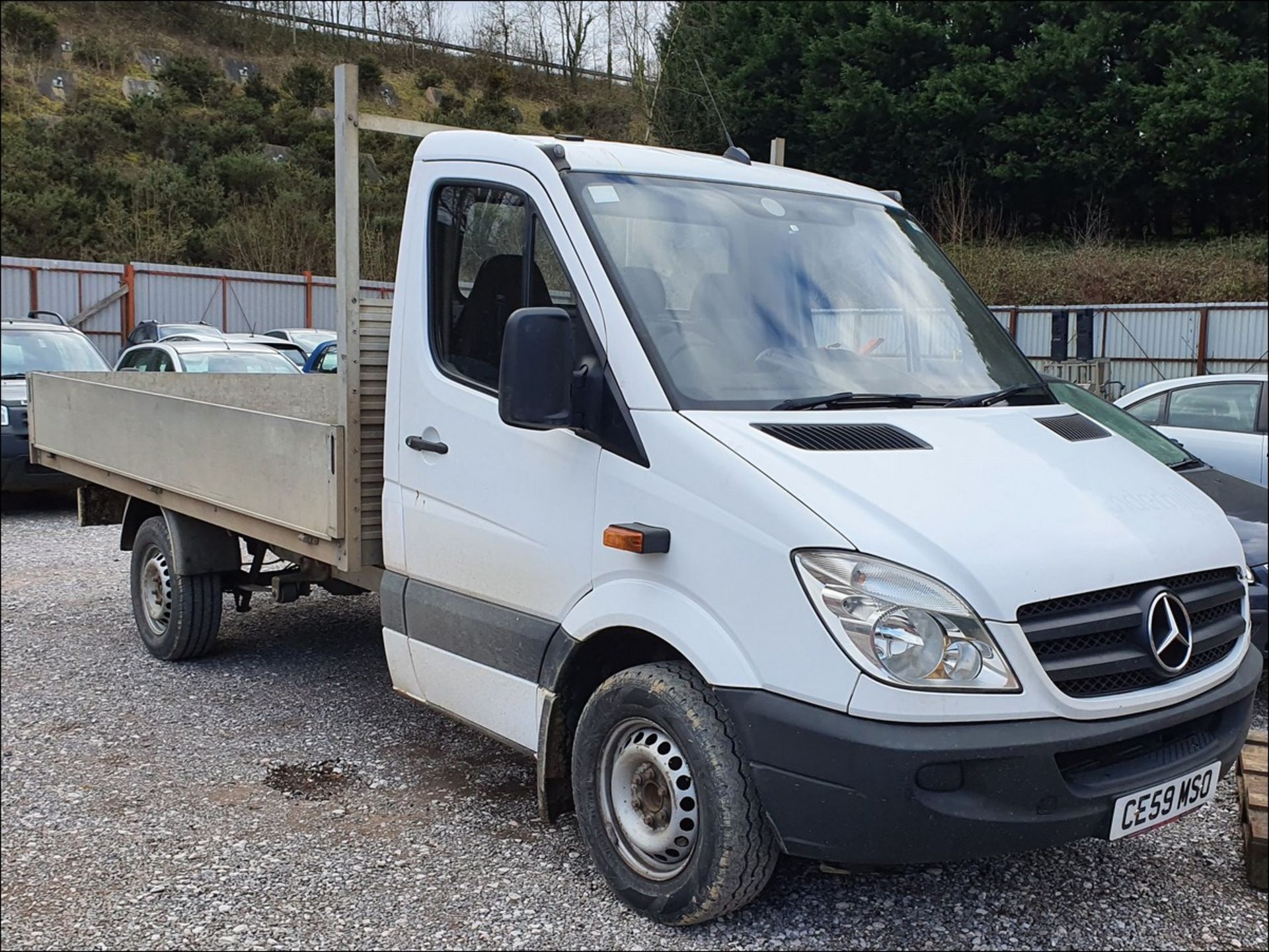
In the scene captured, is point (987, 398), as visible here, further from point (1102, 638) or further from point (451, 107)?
point (451, 107)

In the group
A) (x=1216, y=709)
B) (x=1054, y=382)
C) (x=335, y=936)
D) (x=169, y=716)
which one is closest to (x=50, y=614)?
(x=169, y=716)

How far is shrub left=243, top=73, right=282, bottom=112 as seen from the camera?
43316 millimetres

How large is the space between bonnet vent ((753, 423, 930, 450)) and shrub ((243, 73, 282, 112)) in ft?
144

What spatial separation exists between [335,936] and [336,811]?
99 centimetres

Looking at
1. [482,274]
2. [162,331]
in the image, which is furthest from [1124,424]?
[162,331]

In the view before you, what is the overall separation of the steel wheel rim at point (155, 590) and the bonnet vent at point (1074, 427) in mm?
4594

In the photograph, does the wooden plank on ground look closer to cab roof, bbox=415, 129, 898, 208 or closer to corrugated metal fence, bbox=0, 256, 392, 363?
cab roof, bbox=415, 129, 898, 208

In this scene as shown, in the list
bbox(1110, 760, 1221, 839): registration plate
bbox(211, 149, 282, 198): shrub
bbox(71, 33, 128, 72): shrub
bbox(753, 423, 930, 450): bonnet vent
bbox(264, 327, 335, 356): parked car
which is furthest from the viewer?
bbox(71, 33, 128, 72): shrub

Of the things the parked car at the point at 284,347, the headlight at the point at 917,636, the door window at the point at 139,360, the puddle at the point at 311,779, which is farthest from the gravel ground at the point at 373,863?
the parked car at the point at 284,347

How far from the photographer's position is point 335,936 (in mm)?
3496

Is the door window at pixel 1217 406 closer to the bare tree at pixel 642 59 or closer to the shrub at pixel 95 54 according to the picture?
the bare tree at pixel 642 59

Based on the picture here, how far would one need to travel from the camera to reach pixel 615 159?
4055mm

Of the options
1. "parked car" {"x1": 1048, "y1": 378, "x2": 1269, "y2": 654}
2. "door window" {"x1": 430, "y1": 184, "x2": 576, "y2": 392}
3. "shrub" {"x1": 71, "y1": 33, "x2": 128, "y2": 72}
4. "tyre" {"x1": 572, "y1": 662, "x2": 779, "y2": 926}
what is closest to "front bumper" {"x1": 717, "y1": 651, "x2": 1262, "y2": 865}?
"tyre" {"x1": 572, "y1": 662, "x2": 779, "y2": 926}

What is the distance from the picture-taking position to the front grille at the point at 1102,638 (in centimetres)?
299
